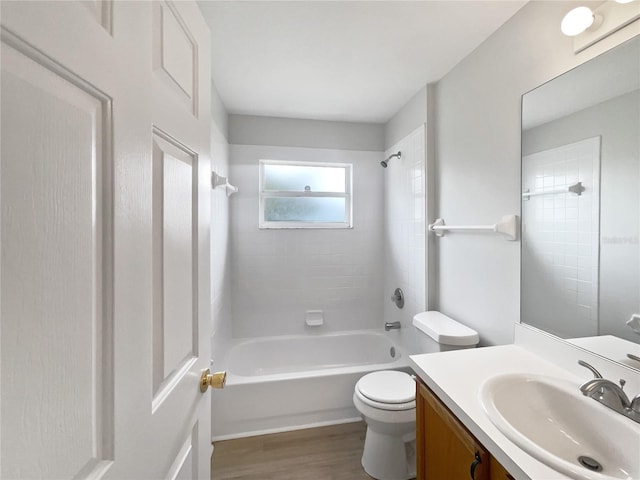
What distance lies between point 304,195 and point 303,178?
0.18 meters

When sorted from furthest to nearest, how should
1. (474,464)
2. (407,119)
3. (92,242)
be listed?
1. (407,119)
2. (474,464)
3. (92,242)

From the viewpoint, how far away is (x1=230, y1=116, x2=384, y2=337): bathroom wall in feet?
8.50

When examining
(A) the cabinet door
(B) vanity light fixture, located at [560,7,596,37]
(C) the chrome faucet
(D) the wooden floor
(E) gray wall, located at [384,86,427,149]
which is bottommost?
(D) the wooden floor

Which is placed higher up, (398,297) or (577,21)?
(577,21)

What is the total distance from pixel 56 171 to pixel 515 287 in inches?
66.1

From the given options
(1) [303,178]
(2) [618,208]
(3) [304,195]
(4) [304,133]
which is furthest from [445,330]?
(4) [304,133]

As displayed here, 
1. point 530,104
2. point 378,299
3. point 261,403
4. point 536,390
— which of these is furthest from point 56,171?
point 378,299

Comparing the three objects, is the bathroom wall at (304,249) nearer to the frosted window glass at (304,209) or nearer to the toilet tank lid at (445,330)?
the frosted window glass at (304,209)

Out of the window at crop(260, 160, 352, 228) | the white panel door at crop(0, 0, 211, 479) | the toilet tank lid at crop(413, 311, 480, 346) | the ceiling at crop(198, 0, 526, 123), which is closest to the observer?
the white panel door at crop(0, 0, 211, 479)

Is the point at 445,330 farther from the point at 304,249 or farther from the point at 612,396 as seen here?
the point at 304,249

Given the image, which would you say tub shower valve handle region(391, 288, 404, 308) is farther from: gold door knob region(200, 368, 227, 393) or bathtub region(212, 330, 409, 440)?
gold door knob region(200, 368, 227, 393)

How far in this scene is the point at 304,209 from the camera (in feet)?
9.15

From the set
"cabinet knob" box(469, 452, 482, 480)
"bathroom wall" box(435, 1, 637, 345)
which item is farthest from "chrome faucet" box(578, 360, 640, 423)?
"bathroom wall" box(435, 1, 637, 345)

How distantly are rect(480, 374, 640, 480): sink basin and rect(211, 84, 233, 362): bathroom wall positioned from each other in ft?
5.46
